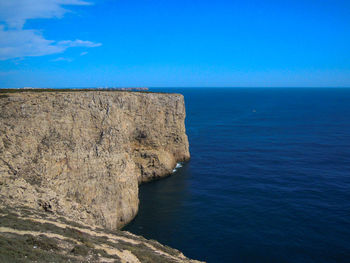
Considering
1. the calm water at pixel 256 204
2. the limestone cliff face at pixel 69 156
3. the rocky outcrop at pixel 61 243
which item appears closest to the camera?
the rocky outcrop at pixel 61 243

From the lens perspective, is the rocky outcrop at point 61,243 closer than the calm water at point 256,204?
Yes

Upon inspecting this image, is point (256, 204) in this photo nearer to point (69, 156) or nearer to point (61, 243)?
point (69, 156)

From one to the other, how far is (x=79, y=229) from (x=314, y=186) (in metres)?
39.2

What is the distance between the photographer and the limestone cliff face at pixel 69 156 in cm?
2730

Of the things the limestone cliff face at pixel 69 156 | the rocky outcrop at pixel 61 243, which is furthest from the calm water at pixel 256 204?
the rocky outcrop at pixel 61 243

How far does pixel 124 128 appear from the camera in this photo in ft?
133

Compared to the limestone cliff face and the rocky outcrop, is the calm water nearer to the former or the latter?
the limestone cliff face

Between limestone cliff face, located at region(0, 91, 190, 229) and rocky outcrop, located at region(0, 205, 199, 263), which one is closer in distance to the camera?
rocky outcrop, located at region(0, 205, 199, 263)

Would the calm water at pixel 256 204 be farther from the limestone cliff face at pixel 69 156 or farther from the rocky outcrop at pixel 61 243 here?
the rocky outcrop at pixel 61 243

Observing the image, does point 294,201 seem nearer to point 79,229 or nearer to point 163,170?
point 163,170

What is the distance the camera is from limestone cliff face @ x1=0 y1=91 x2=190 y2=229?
27.3 m

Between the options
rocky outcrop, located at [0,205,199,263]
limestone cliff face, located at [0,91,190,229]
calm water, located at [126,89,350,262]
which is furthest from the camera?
calm water, located at [126,89,350,262]

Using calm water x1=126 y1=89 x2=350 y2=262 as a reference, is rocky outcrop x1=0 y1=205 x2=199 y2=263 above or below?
above

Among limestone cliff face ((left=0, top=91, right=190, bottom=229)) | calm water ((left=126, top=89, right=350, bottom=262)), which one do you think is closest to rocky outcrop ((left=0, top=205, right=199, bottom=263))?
limestone cliff face ((left=0, top=91, right=190, bottom=229))
